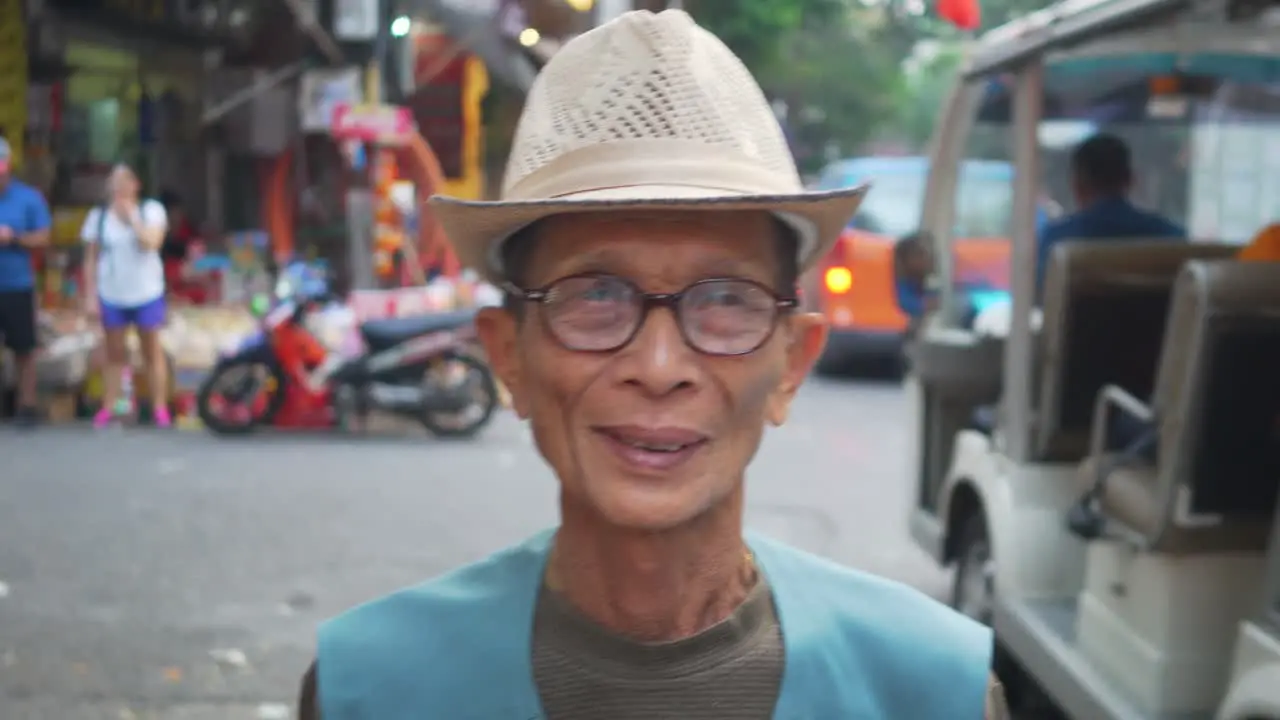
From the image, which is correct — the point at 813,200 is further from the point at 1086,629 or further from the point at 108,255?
the point at 108,255

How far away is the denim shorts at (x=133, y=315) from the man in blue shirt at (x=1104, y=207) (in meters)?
6.90

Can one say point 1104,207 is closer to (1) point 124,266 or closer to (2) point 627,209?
(2) point 627,209

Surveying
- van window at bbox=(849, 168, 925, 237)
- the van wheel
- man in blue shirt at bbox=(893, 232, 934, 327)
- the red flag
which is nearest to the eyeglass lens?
the van wheel

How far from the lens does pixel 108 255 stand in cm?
1084

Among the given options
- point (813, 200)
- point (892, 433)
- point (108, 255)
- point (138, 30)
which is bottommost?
point (892, 433)

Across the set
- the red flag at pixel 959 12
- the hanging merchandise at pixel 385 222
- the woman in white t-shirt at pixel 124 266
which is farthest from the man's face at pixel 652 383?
the hanging merchandise at pixel 385 222

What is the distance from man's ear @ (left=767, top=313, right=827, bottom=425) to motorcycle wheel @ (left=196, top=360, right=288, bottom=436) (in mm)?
9353

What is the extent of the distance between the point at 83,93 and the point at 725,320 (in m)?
14.6

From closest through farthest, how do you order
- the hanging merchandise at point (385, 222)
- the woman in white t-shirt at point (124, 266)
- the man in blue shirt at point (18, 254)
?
the man in blue shirt at point (18, 254) < the woman in white t-shirt at point (124, 266) < the hanging merchandise at point (385, 222)

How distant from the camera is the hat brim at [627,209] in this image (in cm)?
164

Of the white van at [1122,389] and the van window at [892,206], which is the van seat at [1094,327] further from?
the van window at [892,206]

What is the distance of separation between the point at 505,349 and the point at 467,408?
925 centimetres

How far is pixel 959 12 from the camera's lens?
6.00m

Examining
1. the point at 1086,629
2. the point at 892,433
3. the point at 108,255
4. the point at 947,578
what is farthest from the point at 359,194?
the point at 1086,629
